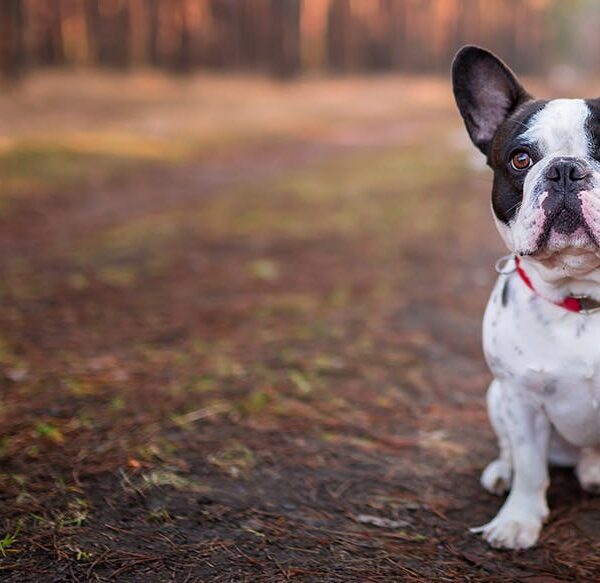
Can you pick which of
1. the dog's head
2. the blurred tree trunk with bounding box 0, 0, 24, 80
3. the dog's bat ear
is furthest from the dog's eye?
the blurred tree trunk with bounding box 0, 0, 24, 80

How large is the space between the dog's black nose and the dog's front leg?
716mm

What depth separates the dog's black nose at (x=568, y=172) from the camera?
2.64 meters

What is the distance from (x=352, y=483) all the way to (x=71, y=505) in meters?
1.05

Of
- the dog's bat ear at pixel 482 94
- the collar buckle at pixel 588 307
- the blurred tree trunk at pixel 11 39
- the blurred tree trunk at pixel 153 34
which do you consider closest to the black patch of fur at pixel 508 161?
the dog's bat ear at pixel 482 94

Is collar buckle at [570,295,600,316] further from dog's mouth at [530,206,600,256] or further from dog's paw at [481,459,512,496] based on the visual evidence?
dog's paw at [481,459,512,496]

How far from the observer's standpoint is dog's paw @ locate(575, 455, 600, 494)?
3.16 metres

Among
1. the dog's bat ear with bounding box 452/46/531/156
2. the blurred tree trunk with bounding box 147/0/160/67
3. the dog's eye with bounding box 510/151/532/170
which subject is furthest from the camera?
the blurred tree trunk with bounding box 147/0/160/67

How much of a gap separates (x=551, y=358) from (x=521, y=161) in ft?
2.18

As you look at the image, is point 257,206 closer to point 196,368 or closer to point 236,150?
point 236,150

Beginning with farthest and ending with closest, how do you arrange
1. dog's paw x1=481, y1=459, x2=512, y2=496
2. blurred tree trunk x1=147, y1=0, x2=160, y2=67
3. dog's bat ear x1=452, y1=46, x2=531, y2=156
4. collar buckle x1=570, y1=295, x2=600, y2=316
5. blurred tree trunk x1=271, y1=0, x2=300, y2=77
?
blurred tree trunk x1=271, y1=0, x2=300, y2=77 < blurred tree trunk x1=147, y1=0, x2=160, y2=67 < dog's paw x1=481, y1=459, x2=512, y2=496 < dog's bat ear x1=452, y1=46, x2=531, y2=156 < collar buckle x1=570, y1=295, x2=600, y2=316

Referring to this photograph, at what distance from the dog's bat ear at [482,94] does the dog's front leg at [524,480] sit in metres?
0.96

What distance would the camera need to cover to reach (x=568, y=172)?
265 cm

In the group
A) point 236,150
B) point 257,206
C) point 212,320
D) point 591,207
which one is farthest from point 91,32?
point 591,207

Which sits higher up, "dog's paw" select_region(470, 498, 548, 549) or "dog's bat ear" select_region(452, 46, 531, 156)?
"dog's bat ear" select_region(452, 46, 531, 156)
